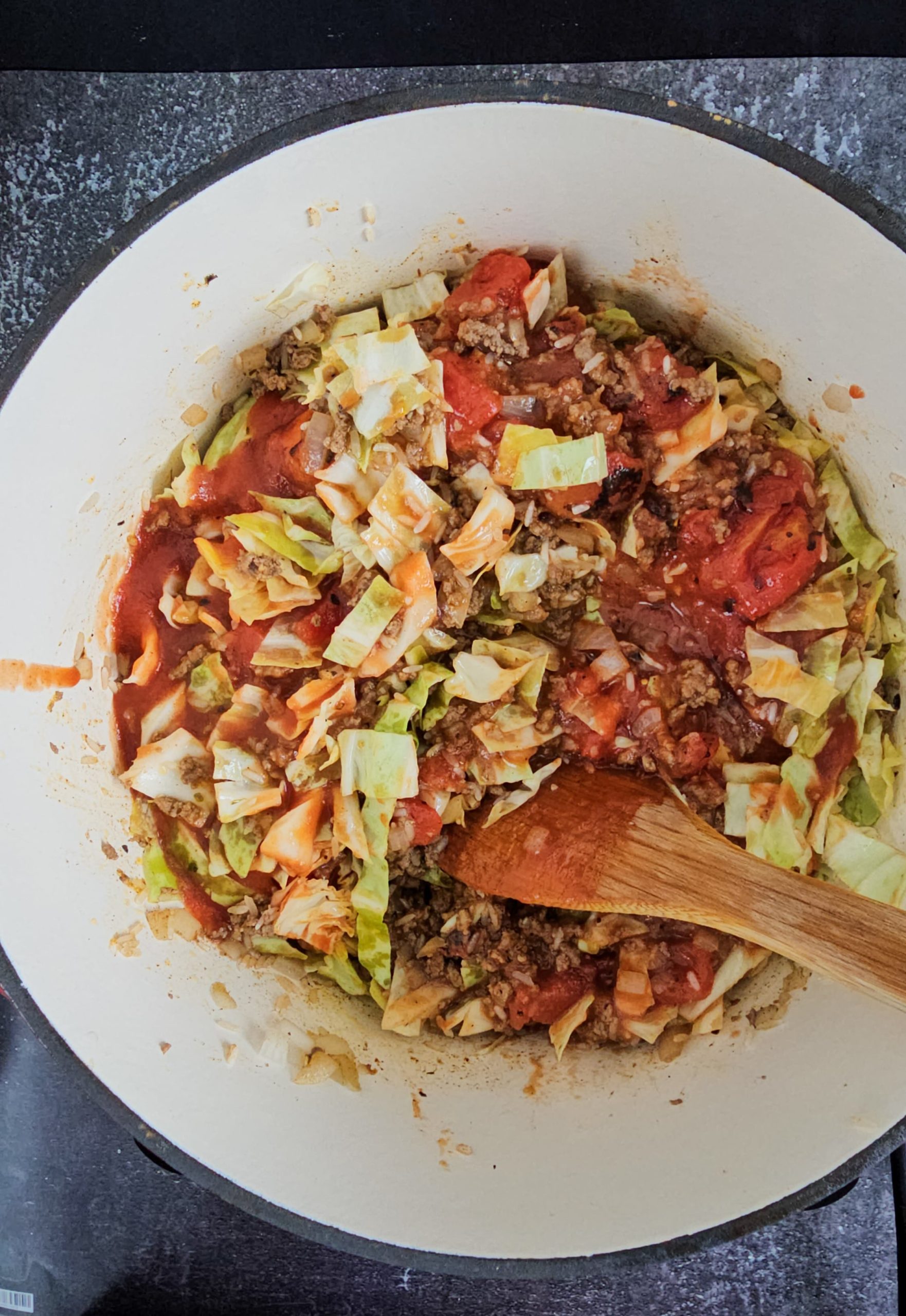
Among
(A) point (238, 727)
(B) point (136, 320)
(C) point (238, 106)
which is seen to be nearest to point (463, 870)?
(A) point (238, 727)

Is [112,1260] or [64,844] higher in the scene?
[64,844]

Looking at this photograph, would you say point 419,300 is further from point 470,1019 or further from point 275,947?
point 470,1019

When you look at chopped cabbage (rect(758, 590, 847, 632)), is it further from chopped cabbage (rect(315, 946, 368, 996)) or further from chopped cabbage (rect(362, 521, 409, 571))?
chopped cabbage (rect(315, 946, 368, 996))

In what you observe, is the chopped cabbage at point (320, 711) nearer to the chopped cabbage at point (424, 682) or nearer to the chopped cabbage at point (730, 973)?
the chopped cabbage at point (424, 682)

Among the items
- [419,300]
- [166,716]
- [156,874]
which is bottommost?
[156,874]

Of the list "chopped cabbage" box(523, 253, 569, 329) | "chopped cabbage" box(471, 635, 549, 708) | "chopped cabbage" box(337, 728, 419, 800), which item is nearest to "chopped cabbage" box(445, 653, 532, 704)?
"chopped cabbage" box(471, 635, 549, 708)

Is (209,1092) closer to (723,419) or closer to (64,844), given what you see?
(64,844)

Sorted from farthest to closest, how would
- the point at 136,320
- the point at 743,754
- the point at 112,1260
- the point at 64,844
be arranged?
the point at 112,1260, the point at 743,754, the point at 64,844, the point at 136,320

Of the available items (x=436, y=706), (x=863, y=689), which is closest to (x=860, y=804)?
(x=863, y=689)
